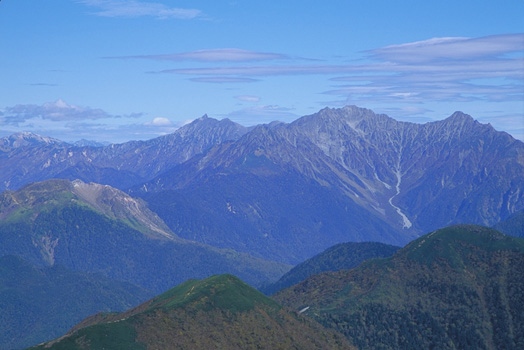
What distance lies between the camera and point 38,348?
199 metres
